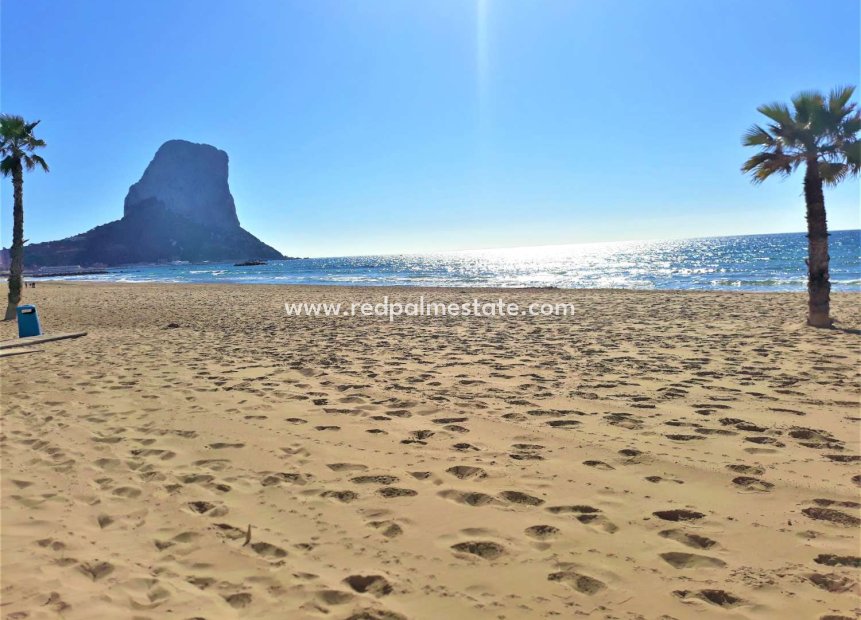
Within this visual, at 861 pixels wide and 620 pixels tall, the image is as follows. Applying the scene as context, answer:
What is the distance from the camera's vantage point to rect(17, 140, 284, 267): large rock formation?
158500 millimetres

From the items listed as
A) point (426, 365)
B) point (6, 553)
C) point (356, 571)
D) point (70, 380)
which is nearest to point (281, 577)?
point (356, 571)

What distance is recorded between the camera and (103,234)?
533 feet

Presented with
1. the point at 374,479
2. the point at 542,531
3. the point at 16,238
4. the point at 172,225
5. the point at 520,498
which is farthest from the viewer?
the point at 172,225

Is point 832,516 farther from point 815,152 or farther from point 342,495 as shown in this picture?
point 815,152

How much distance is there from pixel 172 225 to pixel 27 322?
180920 mm

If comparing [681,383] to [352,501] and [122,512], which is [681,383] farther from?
[122,512]

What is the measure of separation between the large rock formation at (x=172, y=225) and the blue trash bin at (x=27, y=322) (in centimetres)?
17408

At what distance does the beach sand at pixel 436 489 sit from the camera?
2.25 m

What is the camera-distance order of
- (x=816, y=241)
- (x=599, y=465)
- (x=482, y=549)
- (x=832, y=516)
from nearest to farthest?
1. (x=482, y=549)
2. (x=832, y=516)
3. (x=599, y=465)
4. (x=816, y=241)

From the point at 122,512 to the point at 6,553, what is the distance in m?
0.58

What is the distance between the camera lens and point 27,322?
1045cm

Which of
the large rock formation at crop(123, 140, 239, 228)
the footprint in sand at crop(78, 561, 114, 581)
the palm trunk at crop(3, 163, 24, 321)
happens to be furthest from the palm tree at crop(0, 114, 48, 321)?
the large rock formation at crop(123, 140, 239, 228)

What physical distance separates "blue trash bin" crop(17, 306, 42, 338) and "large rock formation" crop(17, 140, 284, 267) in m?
174

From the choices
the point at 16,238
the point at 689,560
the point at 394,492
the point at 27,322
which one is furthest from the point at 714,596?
the point at 16,238
